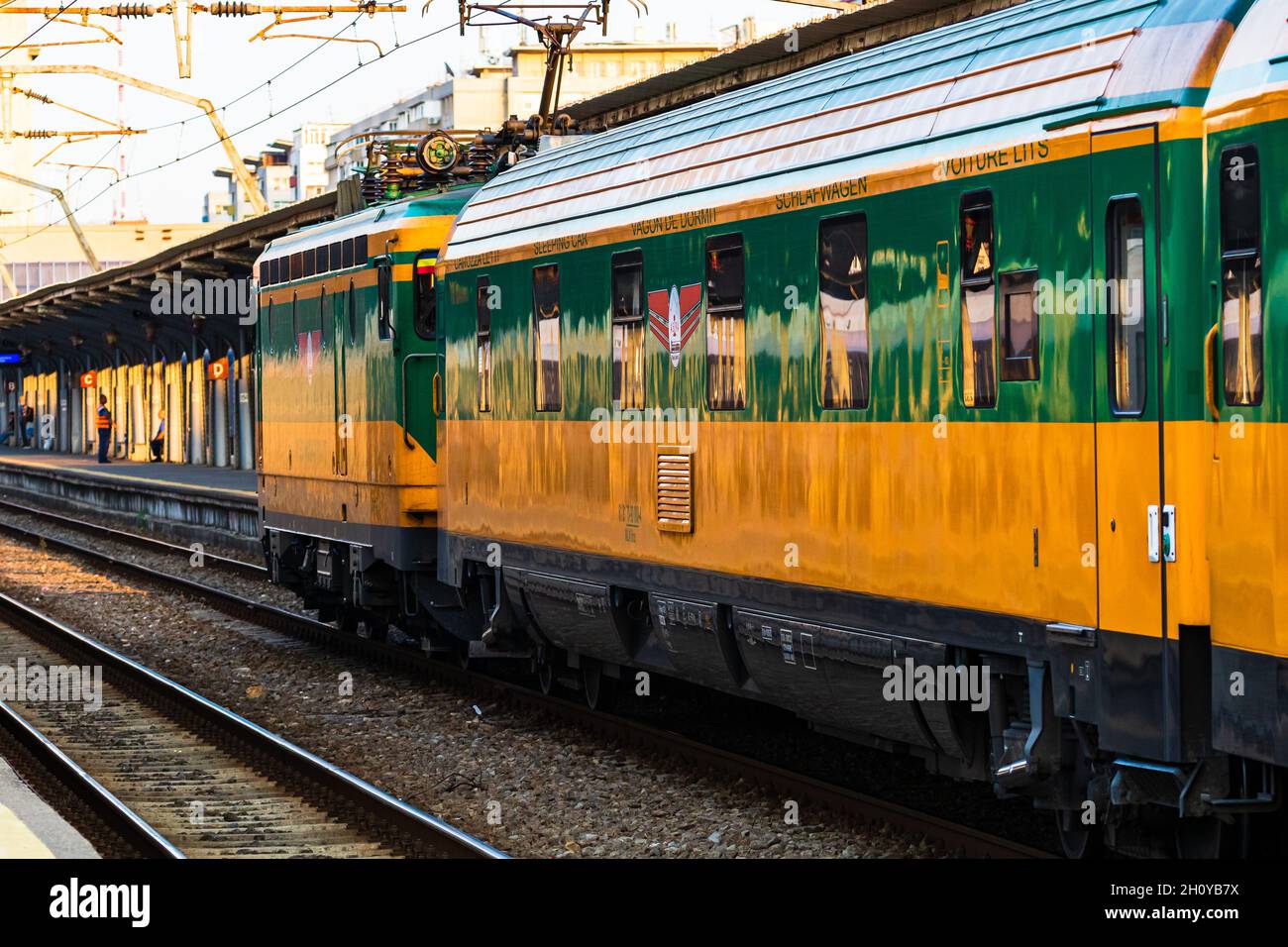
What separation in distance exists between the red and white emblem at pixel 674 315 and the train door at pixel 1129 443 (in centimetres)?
374

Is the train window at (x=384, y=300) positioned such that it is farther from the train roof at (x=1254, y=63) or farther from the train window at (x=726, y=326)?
the train roof at (x=1254, y=63)

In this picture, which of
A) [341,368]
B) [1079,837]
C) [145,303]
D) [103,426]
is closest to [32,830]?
[1079,837]

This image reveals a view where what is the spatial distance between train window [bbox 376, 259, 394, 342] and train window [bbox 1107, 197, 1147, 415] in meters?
8.97

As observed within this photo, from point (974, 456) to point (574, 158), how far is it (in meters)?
5.70

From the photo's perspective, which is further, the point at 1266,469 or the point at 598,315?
the point at 598,315

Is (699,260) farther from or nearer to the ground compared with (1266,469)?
farther from the ground

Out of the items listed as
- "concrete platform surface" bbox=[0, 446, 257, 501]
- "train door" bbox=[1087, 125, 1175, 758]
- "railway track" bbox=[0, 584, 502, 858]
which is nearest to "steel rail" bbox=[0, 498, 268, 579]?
"concrete platform surface" bbox=[0, 446, 257, 501]

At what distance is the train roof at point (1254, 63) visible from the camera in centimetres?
679

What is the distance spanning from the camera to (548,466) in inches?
512

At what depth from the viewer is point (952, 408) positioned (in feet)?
28.1

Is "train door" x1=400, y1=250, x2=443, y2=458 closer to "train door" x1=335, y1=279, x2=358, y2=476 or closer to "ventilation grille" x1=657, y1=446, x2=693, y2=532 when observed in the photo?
"train door" x1=335, y1=279, x2=358, y2=476

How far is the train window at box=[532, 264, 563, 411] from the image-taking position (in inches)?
505

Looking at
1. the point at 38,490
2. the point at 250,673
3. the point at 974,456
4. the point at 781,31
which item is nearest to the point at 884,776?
the point at 974,456
